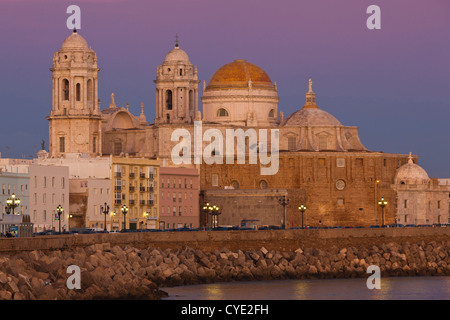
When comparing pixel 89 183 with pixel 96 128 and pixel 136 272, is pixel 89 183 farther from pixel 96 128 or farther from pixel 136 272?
pixel 136 272

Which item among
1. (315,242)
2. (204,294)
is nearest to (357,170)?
(315,242)

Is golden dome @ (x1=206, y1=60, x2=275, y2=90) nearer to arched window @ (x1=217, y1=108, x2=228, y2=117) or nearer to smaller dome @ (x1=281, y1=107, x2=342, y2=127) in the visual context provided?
arched window @ (x1=217, y1=108, x2=228, y2=117)

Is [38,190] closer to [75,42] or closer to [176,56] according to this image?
[75,42]

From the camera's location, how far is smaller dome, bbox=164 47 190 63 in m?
132

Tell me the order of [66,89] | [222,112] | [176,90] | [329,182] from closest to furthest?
[66,89] → [176,90] → [329,182] → [222,112]

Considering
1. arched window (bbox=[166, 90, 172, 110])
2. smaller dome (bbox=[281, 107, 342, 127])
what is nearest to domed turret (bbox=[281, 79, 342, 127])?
smaller dome (bbox=[281, 107, 342, 127])

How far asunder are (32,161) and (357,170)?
31310 mm

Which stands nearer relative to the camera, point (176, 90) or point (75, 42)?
point (75, 42)

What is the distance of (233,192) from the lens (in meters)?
129

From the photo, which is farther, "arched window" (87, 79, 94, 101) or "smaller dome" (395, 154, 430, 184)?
"smaller dome" (395, 154, 430, 184)

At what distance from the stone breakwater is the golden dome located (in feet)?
155

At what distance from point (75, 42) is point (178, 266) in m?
48.0

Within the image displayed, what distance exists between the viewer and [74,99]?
12300cm

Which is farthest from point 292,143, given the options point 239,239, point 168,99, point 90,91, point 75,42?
point 239,239
